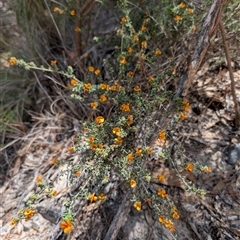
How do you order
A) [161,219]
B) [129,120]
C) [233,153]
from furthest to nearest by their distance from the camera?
[233,153] < [129,120] < [161,219]

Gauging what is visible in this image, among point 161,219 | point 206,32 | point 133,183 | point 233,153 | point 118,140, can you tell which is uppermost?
point 206,32

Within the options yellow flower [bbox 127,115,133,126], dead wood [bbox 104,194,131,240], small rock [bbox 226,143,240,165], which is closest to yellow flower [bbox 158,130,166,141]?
yellow flower [bbox 127,115,133,126]

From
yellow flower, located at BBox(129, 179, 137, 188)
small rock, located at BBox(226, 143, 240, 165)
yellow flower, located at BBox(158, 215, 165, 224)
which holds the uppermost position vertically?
yellow flower, located at BBox(129, 179, 137, 188)

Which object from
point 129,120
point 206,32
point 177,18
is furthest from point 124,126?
point 177,18

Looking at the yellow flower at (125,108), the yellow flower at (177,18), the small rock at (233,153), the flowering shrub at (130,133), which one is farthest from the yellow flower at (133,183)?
the yellow flower at (177,18)

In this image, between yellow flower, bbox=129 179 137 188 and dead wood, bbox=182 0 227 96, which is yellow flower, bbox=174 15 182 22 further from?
yellow flower, bbox=129 179 137 188

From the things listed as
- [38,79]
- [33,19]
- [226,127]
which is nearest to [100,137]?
[226,127]

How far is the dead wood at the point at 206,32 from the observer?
1.23 metres

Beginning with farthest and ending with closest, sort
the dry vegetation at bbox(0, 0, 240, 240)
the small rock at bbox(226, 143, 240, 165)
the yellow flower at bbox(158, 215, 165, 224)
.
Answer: the small rock at bbox(226, 143, 240, 165) → the dry vegetation at bbox(0, 0, 240, 240) → the yellow flower at bbox(158, 215, 165, 224)

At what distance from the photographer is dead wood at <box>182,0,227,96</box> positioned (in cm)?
123

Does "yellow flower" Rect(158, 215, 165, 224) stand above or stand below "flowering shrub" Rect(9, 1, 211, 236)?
below

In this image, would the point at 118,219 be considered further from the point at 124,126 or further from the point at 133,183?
the point at 124,126

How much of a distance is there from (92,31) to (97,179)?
1.11 m

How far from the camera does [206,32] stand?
1273mm
